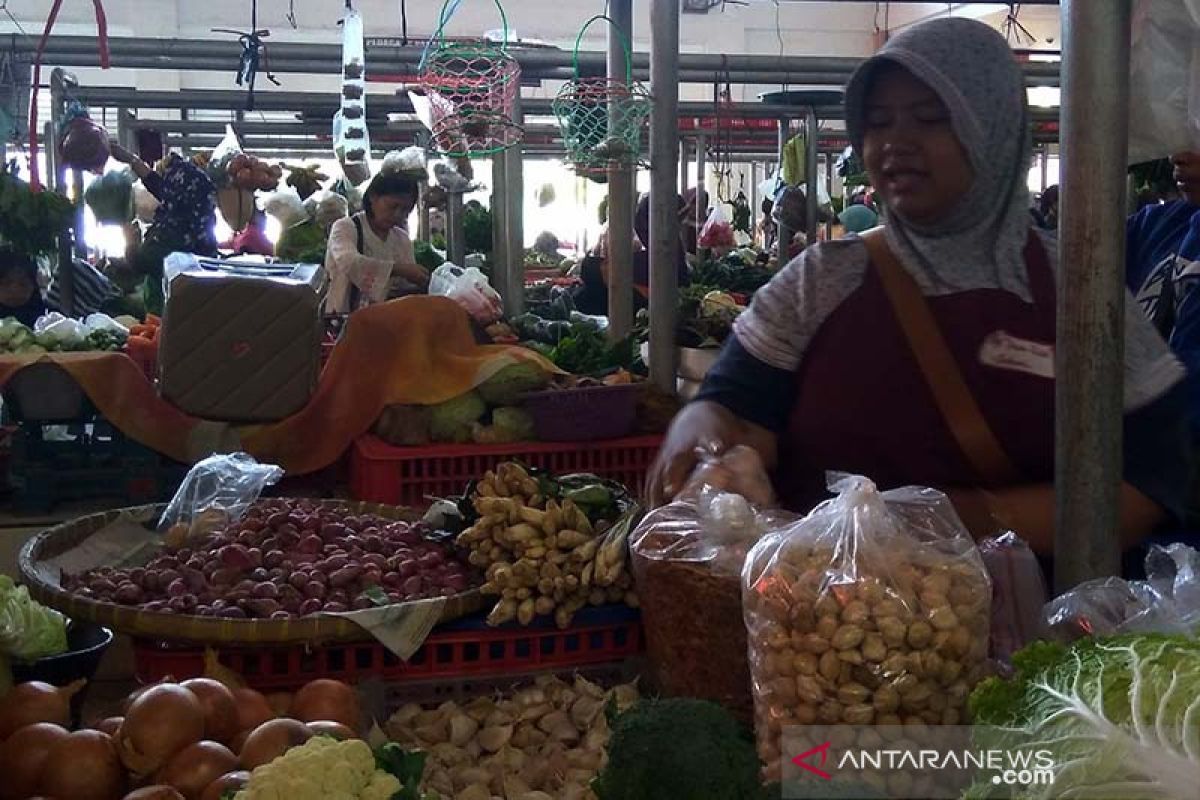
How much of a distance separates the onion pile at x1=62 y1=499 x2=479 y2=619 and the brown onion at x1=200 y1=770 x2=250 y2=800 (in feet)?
2.46

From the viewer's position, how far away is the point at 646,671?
2469 mm

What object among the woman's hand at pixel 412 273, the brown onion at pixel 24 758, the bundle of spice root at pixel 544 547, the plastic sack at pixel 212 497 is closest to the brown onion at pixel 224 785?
the brown onion at pixel 24 758

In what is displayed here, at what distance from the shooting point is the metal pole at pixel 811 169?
7.95 m

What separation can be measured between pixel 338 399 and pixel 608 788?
307 centimetres

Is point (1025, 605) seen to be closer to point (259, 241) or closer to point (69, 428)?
point (69, 428)

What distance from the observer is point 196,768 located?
65.9 inches

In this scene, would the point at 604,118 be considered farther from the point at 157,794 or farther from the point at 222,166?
the point at 222,166

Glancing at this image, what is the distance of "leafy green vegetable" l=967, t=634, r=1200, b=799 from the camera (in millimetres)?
1091

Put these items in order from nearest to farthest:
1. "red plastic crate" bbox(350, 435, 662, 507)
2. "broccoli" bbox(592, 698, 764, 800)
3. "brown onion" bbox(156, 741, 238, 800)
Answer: "broccoli" bbox(592, 698, 764, 800)
"brown onion" bbox(156, 741, 238, 800)
"red plastic crate" bbox(350, 435, 662, 507)

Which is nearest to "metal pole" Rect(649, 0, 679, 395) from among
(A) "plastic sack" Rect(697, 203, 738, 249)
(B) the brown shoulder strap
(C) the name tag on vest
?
(B) the brown shoulder strap

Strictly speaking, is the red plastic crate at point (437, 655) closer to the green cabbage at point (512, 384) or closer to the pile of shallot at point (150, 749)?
the pile of shallot at point (150, 749)

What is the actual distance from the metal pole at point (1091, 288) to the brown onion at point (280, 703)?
1.26 meters

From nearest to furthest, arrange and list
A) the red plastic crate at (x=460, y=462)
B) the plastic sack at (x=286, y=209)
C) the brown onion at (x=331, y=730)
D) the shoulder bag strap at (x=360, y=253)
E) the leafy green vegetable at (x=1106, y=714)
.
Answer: the leafy green vegetable at (x=1106, y=714), the brown onion at (x=331, y=730), the red plastic crate at (x=460, y=462), the shoulder bag strap at (x=360, y=253), the plastic sack at (x=286, y=209)

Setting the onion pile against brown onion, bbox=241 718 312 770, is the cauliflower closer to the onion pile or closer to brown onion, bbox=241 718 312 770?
brown onion, bbox=241 718 312 770
